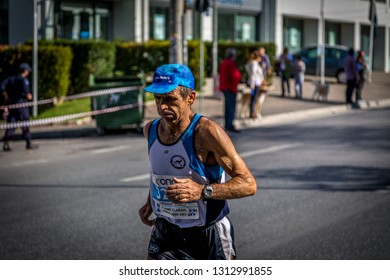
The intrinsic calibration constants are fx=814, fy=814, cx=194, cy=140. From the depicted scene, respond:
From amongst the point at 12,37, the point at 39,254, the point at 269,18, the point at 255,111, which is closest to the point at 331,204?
the point at 39,254

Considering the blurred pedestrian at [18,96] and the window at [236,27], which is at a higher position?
the window at [236,27]

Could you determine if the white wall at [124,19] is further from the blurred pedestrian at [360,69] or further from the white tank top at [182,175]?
the white tank top at [182,175]

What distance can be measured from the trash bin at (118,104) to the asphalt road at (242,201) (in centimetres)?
205

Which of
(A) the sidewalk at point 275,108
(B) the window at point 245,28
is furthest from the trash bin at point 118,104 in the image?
(B) the window at point 245,28

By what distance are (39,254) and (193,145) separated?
11.8ft

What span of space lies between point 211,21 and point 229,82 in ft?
69.3

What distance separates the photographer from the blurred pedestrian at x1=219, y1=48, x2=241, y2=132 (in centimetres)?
1855

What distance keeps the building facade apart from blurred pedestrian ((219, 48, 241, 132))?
221 cm

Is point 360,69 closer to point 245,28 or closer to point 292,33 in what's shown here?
point 245,28

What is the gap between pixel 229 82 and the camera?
61.1ft

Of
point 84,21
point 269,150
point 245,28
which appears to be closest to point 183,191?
point 269,150

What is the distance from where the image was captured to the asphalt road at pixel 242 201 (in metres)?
7.71

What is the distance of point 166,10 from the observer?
123 feet

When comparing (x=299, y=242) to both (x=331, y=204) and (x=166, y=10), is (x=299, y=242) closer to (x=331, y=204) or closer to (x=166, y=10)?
(x=331, y=204)
